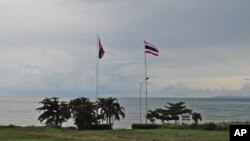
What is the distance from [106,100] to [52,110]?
16.1ft

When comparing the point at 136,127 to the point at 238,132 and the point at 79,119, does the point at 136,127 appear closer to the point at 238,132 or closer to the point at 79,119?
the point at 79,119

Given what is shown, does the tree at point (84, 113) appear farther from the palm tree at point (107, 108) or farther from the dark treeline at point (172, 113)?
the dark treeline at point (172, 113)

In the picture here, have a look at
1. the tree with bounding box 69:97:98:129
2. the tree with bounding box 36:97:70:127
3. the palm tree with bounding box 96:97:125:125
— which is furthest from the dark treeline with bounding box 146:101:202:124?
the tree with bounding box 36:97:70:127

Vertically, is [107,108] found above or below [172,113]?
above

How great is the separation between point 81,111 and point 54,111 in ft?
9.96

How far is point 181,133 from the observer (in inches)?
1120

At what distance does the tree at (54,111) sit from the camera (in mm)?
41250

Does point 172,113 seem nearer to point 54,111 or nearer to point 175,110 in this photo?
point 175,110

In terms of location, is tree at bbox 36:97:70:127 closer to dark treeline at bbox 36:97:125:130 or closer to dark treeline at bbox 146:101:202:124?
dark treeline at bbox 36:97:125:130

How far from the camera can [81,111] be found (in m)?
40.1

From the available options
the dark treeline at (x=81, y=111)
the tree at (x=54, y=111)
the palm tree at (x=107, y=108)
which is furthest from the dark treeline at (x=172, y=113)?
the tree at (x=54, y=111)

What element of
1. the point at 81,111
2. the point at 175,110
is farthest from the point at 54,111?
the point at 175,110

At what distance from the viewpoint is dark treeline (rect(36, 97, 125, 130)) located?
132ft

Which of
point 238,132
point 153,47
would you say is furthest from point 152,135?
point 238,132
